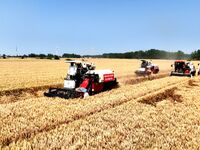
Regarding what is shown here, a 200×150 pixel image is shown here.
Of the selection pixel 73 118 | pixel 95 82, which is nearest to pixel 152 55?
pixel 95 82

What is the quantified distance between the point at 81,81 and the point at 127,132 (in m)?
8.90

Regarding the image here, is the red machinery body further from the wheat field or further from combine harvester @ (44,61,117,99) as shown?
the wheat field

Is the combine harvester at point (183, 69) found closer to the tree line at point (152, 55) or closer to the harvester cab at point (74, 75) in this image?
the harvester cab at point (74, 75)

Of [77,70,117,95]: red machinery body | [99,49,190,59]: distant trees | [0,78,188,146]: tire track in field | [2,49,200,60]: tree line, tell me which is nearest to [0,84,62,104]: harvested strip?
[77,70,117,95]: red machinery body

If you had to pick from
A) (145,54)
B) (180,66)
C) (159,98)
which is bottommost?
(159,98)

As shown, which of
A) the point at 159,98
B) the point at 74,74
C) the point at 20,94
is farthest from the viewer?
the point at 20,94

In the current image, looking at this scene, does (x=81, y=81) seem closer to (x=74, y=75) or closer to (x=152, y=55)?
(x=74, y=75)

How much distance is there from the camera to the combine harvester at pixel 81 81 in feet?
55.1

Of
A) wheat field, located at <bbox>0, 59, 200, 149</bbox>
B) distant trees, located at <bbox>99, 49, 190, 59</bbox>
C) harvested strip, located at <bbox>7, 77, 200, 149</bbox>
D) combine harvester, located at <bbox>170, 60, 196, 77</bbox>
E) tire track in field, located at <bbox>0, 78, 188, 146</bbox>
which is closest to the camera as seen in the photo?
harvested strip, located at <bbox>7, 77, 200, 149</bbox>

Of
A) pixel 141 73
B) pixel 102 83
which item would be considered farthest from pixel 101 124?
pixel 141 73

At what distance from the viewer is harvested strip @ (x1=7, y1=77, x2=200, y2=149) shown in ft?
28.8

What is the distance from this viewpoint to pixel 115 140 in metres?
9.22

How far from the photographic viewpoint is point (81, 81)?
61.0ft

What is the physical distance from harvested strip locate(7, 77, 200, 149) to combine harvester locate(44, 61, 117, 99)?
3980 mm
